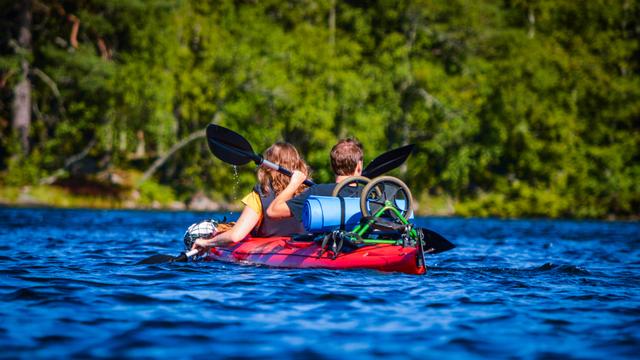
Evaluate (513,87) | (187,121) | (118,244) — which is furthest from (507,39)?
(118,244)

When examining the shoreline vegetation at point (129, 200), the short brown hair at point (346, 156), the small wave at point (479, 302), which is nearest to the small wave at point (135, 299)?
the small wave at point (479, 302)

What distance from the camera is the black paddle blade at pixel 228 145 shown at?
10500mm

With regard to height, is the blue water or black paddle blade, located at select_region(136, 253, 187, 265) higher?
black paddle blade, located at select_region(136, 253, 187, 265)

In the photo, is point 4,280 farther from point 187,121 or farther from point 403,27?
point 403,27

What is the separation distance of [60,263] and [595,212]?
2875 centimetres

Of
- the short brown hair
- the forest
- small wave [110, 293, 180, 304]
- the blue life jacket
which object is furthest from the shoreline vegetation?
small wave [110, 293, 180, 304]

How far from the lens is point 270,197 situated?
9.45 metres

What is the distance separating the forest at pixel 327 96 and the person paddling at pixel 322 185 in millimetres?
23041

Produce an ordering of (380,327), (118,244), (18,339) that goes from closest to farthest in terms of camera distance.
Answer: (18,339), (380,327), (118,244)

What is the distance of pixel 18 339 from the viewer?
5.56 meters

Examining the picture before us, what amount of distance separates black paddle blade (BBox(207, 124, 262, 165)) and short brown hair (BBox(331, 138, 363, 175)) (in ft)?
5.09

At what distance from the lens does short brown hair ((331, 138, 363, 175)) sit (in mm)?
9062

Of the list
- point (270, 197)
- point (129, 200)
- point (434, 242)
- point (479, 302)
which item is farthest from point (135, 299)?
point (129, 200)

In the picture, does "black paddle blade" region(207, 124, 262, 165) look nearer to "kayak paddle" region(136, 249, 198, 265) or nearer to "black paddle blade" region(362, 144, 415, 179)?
"kayak paddle" region(136, 249, 198, 265)
